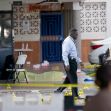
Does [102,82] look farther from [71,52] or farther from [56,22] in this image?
[56,22]

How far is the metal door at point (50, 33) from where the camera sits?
65.2ft

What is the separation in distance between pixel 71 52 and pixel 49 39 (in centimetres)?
653

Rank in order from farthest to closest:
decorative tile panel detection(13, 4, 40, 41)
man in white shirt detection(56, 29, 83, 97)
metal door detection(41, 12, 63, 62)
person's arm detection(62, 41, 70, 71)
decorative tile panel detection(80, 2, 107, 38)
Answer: decorative tile panel detection(80, 2, 107, 38)
metal door detection(41, 12, 63, 62)
decorative tile panel detection(13, 4, 40, 41)
man in white shirt detection(56, 29, 83, 97)
person's arm detection(62, 41, 70, 71)

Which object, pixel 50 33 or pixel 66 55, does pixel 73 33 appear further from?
pixel 50 33

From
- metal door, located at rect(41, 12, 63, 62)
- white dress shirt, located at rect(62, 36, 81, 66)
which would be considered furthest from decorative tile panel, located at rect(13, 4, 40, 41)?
white dress shirt, located at rect(62, 36, 81, 66)

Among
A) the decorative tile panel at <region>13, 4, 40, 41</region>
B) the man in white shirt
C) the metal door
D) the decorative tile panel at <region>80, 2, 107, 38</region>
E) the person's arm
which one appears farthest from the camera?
the decorative tile panel at <region>80, 2, 107, 38</region>

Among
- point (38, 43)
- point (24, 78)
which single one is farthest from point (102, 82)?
point (38, 43)

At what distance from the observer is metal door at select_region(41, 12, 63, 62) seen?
1988cm

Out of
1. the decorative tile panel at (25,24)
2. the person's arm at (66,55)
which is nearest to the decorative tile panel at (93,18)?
the decorative tile panel at (25,24)

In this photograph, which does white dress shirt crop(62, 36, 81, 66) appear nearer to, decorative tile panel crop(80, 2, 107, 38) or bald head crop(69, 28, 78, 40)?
bald head crop(69, 28, 78, 40)

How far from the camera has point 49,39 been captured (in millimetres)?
19875

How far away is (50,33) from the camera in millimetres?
19906

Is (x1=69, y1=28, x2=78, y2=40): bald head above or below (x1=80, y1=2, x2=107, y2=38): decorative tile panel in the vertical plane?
below

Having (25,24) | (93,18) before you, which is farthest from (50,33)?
(93,18)
